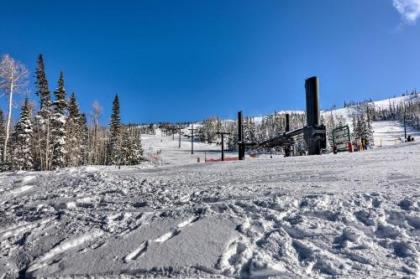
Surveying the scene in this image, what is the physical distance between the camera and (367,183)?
7.07 meters

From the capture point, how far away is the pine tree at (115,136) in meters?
53.6

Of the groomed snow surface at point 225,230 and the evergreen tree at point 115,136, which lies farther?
the evergreen tree at point 115,136

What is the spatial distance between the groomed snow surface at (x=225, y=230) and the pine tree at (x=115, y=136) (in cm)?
4655

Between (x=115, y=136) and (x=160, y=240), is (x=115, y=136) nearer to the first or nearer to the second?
(x=115, y=136)

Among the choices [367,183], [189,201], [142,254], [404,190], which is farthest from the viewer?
[367,183]

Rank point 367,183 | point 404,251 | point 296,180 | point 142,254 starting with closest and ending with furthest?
point 404,251
point 142,254
point 367,183
point 296,180

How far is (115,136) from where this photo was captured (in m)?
54.4

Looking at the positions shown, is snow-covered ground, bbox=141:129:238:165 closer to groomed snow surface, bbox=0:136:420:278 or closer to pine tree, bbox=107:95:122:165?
pine tree, bbox=107:95:122:165

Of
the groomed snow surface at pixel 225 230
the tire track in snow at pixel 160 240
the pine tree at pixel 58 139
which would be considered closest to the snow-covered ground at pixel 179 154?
the pine tree at pixel 58 139

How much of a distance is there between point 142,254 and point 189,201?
2276 millimetres

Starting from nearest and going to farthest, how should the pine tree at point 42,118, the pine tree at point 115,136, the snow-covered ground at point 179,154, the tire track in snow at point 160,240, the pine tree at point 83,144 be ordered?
the tire track in snow at point 160,240 → the pine tree at point 42,118 → the pine tree at point 83,144 → the pine tree at point 115,136 → the snow-covered ground at point 179,154

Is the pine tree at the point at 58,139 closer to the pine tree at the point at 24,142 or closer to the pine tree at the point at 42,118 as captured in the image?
the pine tree at the point at 42,118

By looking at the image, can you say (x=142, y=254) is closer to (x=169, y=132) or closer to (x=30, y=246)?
(x=30, y=246)

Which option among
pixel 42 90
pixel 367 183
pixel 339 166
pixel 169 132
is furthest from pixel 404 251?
pixel 169 132
